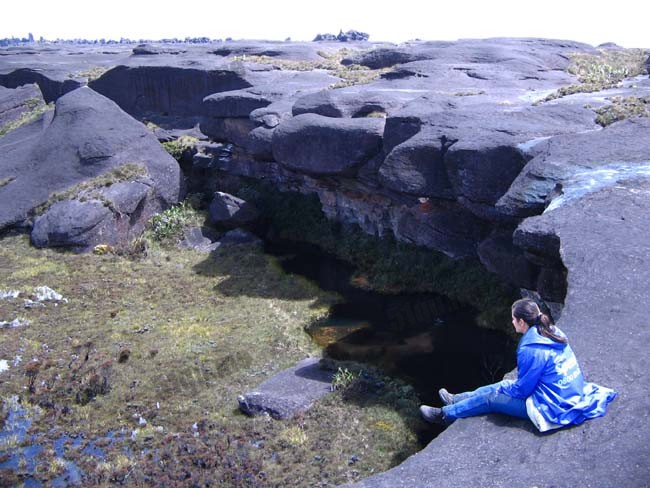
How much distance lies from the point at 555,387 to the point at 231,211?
18.5 meters

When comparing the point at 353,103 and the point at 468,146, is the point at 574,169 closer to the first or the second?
the point at 468,146

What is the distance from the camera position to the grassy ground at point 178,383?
11523 millimetres

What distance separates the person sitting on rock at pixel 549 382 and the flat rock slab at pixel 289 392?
5693mm

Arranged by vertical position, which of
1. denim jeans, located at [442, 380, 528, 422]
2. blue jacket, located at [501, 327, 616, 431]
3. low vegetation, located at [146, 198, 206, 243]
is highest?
blue jacket, located at [501, 327, 616, 431]

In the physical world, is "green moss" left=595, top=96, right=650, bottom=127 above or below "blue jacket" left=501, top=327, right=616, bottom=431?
above

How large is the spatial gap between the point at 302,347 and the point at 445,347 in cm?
333

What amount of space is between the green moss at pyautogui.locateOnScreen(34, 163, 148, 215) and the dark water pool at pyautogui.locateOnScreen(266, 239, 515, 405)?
9008 mm

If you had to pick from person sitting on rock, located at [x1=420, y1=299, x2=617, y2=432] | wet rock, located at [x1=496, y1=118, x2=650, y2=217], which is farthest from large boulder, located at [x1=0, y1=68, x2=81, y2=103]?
person sitting on rock, located at [x1=420, y1=299, x2=617, y2=432]

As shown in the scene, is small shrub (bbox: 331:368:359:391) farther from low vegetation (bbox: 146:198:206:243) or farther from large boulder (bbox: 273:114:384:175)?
low vegetation (bbox: 146:198:206:243)

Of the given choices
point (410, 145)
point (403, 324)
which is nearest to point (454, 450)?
point (403, 324)

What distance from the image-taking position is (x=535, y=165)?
572 inches

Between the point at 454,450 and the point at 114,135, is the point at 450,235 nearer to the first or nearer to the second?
the point at 454,450

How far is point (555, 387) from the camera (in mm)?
7906

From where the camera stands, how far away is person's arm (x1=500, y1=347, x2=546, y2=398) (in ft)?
26.0
